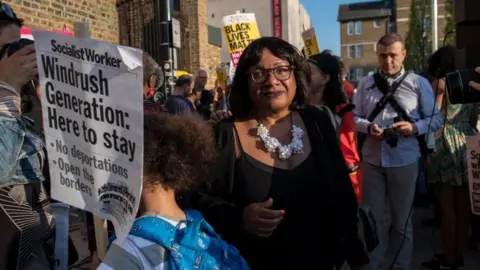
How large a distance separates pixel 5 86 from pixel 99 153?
508 millimetres

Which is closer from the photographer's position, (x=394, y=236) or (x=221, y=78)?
(x=394, y=236)

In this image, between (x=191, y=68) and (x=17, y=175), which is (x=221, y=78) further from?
(x=17, y=175)

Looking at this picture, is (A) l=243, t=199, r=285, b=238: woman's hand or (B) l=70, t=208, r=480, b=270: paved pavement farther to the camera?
(B) l=70, t=208, r=480, b=270: paved pavement

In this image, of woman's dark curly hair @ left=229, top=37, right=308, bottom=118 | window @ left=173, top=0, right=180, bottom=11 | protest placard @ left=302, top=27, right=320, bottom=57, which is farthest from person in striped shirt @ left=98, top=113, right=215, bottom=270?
window @ left=173, top=0, right=180, bottom=11

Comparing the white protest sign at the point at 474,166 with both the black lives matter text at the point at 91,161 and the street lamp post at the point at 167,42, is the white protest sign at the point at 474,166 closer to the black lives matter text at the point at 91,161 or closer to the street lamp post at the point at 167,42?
the black lives matter text at the point at 91,161

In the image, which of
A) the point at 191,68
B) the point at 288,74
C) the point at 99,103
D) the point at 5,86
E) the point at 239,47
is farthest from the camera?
the point at 191,68

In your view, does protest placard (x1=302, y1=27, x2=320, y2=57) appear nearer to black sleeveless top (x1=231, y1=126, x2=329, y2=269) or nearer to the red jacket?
the red jacket

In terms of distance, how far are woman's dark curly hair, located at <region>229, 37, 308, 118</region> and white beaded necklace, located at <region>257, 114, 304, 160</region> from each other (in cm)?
17

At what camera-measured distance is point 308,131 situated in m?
2.26

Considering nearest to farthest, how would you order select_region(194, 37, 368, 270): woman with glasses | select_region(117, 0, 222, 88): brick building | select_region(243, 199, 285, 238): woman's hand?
select_region(243, 199, 285, 238): woman's hand
select_region(194, 37, 368, 270): woman with glasses
select_region(117, 0, 222, 88): brick building

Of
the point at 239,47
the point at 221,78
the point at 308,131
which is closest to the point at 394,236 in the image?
A: the point at 308,131

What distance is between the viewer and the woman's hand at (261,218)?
1.93 meters

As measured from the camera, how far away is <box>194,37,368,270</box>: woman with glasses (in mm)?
2094

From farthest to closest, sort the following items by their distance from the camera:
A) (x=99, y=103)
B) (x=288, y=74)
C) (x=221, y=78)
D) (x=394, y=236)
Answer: (x=221, y=78)
(x=394, y=236)
(x=288, y=74)
(x=99, y=103)
